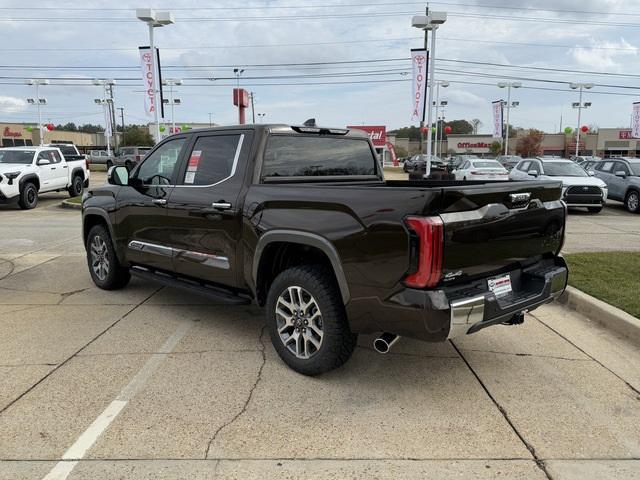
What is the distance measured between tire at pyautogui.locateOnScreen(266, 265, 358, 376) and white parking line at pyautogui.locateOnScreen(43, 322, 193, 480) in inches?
40.4

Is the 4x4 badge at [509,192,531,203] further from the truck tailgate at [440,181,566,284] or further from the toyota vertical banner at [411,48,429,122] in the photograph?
the toyota vertical banner at [411,48,429,122]

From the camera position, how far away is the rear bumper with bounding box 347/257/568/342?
3156 millimetres

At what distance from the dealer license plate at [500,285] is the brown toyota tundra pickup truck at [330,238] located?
0.01 m

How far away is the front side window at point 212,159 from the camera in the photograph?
182 inches

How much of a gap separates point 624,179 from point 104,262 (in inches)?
638

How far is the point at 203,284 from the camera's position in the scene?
5.04 m

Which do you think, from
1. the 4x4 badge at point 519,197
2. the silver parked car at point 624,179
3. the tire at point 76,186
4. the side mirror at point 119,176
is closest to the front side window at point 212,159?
the side mirror at point 119,176

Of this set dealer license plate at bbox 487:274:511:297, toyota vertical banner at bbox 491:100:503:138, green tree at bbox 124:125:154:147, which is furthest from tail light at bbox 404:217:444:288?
green tree at bbox 124:125:154:147

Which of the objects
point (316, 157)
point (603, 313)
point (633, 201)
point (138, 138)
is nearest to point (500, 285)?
point (316, 157)

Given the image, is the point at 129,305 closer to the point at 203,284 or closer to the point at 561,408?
the point at 203,284

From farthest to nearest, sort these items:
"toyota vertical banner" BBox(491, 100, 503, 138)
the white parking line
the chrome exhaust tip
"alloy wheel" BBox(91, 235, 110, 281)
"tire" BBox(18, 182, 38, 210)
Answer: "toyota vertical banner" BBox(491, 100, 503, 138) → "tire" BBox(18, 182, 38, 210) → "alloy wheel" BBox(91, 235, 110, 281) → the chrome exhaust tip → the white parking line

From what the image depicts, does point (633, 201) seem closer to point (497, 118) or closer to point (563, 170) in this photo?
point (563, 170)

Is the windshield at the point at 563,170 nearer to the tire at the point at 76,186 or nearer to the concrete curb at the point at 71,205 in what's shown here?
the concrete curb at the point at 71,205

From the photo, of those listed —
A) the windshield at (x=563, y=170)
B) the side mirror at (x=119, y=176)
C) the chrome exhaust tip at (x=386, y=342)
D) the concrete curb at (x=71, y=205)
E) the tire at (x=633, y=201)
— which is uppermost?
the side mirror at (x=119, y=176)
